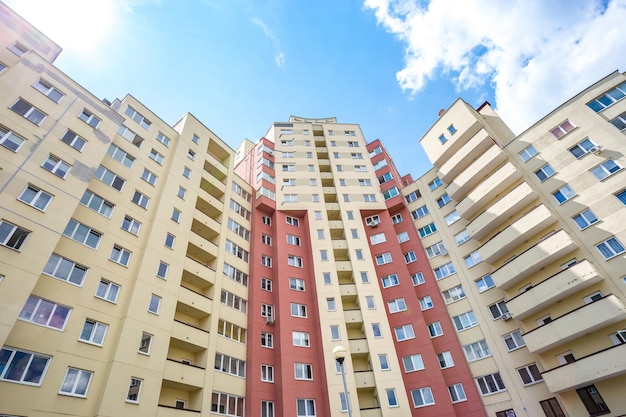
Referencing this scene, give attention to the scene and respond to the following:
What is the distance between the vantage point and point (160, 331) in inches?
1035

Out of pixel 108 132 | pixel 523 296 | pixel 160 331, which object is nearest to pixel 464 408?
pixel 523 296

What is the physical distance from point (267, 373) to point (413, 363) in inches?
569

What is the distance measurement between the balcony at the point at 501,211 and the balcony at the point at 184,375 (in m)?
30.8

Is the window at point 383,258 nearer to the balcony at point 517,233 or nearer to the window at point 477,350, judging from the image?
the balcony at point 517,233

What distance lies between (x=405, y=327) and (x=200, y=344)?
68.4ft

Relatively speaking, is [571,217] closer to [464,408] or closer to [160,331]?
[464,408]

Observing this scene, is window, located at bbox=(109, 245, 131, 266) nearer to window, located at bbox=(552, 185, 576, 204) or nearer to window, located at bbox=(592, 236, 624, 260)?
window, located at bbox=(592, 236, 624, 260)

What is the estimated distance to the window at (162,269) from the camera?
2888 centimetres

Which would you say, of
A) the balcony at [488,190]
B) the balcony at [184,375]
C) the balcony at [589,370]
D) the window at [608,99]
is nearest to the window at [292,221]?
the balcony at [488,190]

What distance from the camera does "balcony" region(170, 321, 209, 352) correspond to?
27.9 meters

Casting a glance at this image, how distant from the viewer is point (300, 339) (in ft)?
114

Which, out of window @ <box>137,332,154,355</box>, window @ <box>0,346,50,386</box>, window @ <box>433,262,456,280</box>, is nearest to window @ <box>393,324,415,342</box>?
window @ <box>433,262,456,280</box>

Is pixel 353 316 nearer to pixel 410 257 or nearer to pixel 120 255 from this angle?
pixel 410 257

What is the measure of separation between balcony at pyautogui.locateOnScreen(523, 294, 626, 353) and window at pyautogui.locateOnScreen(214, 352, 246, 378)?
25.4 m
